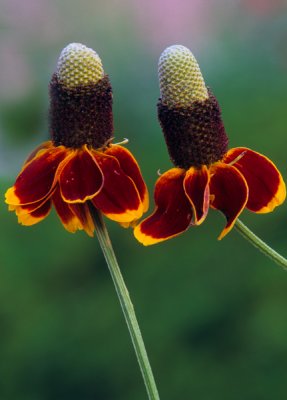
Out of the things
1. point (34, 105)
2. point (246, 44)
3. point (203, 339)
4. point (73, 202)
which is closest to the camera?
point (73, 202)

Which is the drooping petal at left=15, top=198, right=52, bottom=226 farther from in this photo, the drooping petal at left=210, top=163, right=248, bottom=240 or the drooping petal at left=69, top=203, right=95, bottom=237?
the drooping petal at left=210, top=163, right=248, bottom=240

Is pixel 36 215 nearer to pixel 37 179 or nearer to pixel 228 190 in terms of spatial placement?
pixel 37 179

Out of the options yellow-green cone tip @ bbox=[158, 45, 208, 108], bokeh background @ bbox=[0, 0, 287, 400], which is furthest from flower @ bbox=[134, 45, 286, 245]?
bokeh background @ bbox=[0, 0, 287, 400]

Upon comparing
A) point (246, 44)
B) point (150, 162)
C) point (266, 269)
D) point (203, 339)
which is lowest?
point (203, 339)

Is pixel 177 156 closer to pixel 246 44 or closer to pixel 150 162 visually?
pixel 150 162

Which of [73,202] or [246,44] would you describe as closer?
[73,202]

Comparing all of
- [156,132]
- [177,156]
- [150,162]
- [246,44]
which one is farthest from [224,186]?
[246,44]

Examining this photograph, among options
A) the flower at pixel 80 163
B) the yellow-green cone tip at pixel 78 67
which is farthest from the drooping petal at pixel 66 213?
the yellow-green cone tip at pixel 78 67

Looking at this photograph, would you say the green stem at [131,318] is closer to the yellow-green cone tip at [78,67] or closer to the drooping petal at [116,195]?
the drooping petal at [116,195]
